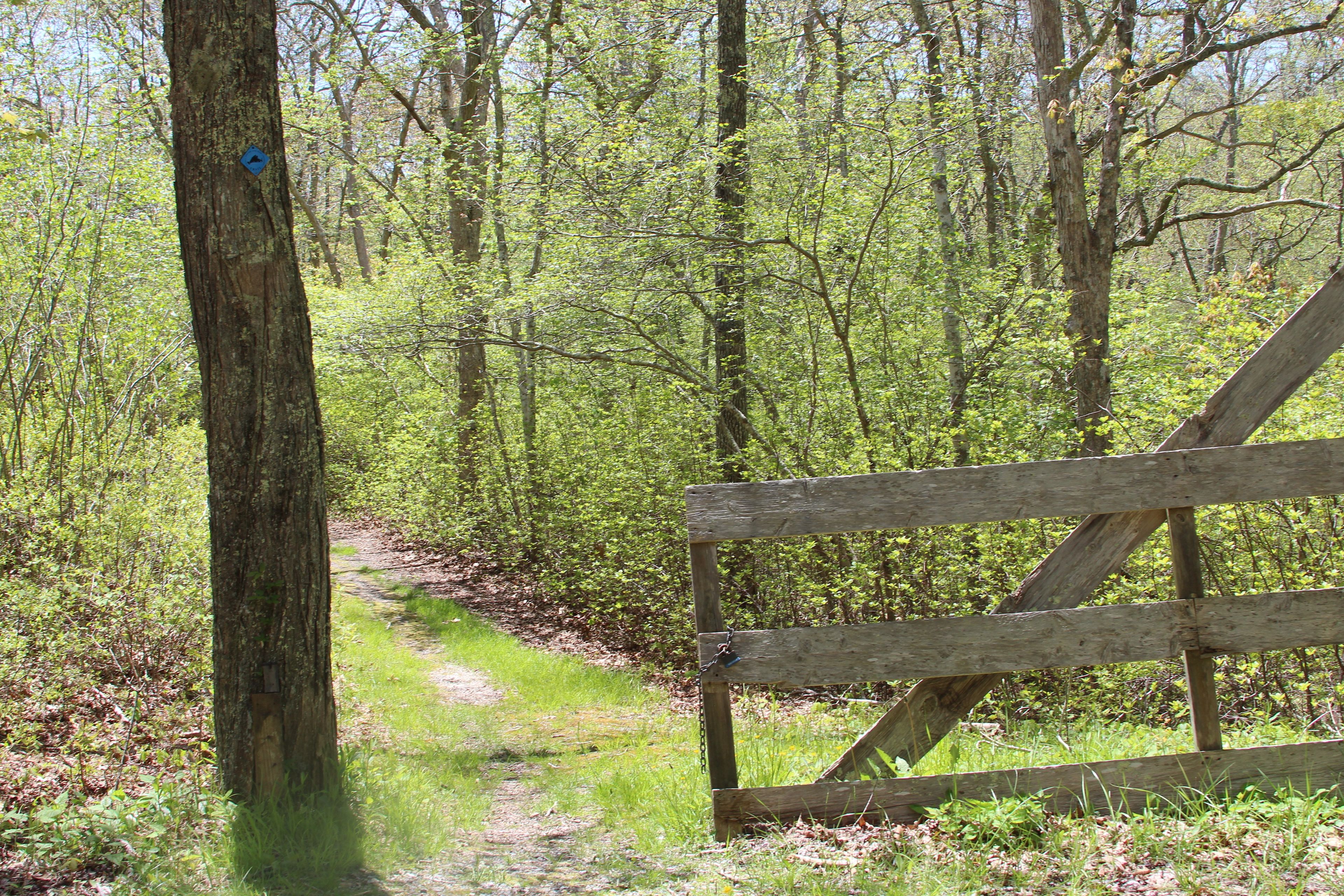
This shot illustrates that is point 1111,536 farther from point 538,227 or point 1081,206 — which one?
point 538,227

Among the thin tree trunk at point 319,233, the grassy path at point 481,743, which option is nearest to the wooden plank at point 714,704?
the grassy path at point 481,743

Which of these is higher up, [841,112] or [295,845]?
[841,112]

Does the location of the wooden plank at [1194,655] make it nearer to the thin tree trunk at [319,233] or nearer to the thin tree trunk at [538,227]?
the thin tree trunk at [538,227]

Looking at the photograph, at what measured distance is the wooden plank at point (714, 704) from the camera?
3.50 m

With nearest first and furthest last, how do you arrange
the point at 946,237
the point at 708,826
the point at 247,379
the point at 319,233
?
the point at 708,826 < the point at 247,379 < the point at 946,237 < the point at 319,233

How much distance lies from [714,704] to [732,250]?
635cm

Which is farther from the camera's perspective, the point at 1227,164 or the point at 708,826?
the point at 1227,164

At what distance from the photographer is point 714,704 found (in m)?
3.53

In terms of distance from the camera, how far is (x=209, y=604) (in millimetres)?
6594

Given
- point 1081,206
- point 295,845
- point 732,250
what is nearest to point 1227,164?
point 1081,206

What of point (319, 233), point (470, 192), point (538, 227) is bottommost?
point (538, 227)

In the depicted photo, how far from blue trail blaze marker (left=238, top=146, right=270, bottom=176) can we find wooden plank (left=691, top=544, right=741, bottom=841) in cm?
263

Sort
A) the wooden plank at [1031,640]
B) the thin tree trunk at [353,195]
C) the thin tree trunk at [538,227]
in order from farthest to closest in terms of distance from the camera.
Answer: the thin tree trunk at [353,195]
the thin tree trunk at [538,227]
the wooden plank at [1031,640]

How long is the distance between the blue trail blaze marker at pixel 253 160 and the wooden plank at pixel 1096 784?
11.3 ft
